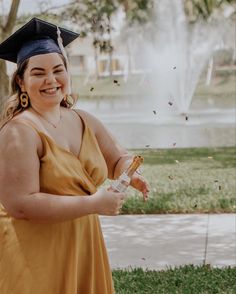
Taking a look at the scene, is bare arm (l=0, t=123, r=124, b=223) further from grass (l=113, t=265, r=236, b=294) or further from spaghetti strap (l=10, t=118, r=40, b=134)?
grass (l=113, t=265, r=236, b=294)

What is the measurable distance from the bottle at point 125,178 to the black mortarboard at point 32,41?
481 mm

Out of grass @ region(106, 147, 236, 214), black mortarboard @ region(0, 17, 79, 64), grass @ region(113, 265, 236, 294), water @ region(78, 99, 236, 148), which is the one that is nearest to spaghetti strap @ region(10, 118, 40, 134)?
black mortarboard @ region(0, 17, 79, 64)

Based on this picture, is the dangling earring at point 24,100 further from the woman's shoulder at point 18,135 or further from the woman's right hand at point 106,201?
the woman's right hand at point 106,201

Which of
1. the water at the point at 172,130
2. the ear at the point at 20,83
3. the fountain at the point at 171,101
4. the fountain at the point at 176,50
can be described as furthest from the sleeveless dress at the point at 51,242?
the fountain at the point at 176,50

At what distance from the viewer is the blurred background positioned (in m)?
12.7

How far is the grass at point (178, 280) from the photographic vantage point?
191 inches

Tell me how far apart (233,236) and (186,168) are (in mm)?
4297

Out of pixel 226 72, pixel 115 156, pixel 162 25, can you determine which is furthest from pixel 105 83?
pixel 115 156

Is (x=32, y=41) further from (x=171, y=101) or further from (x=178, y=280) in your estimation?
(x=171, y=101)

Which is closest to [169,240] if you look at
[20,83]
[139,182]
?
[139,182]

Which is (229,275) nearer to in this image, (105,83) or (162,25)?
(162,25)

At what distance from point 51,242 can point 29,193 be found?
23 centimetres

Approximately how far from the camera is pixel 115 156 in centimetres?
294

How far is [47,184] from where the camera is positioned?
2570mm
